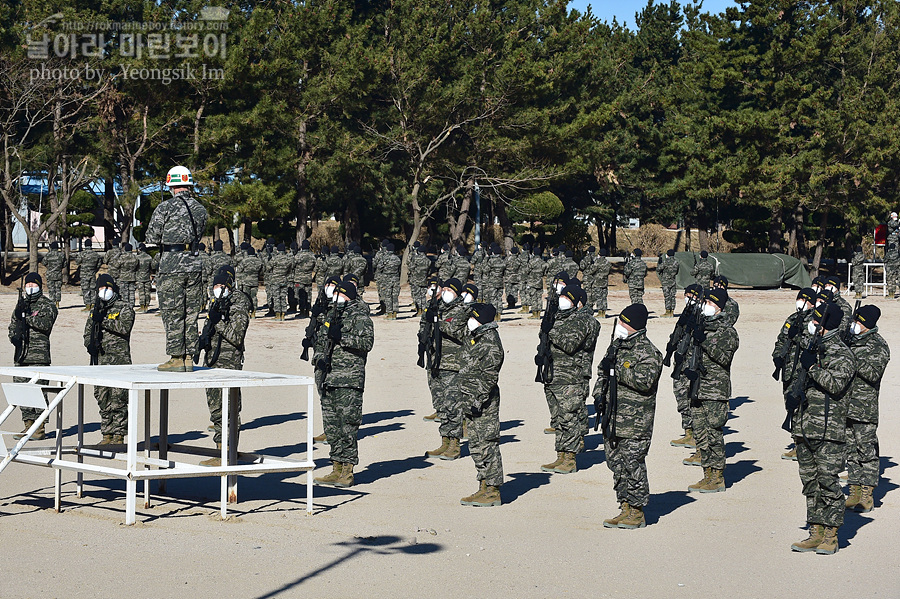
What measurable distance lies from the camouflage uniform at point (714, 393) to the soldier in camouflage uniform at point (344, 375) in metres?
3.35

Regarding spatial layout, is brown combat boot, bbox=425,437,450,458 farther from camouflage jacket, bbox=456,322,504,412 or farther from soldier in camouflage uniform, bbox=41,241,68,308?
soldier in camouflage uniform, bbox=41,241,68,308

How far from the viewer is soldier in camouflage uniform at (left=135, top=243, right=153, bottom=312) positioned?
1083 inches

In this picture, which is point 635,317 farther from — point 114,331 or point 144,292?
point 144,292

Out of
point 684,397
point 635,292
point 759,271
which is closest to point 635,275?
point 635,292

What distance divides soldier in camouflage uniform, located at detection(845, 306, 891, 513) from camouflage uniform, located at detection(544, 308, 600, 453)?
284 cm

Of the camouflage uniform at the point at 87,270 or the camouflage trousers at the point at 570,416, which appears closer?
the camouflage trousers at the point at 570,416

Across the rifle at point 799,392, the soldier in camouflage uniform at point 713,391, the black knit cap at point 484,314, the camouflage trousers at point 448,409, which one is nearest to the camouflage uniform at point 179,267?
the black knit cap at point 484,314

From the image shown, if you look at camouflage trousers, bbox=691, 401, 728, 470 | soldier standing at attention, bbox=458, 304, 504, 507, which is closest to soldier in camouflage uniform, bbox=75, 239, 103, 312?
soldier standing at attention, bbox=458, 304, 504, 507

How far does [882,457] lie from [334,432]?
633 centimetres

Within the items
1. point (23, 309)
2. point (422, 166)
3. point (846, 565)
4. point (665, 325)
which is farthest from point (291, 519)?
point (422, 166)

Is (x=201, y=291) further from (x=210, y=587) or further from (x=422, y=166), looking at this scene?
(x=422, y=166)

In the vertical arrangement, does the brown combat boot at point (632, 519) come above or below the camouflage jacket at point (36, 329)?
below

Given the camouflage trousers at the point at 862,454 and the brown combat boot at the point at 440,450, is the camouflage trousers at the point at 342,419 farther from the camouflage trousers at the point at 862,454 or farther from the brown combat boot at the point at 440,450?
the camouflage trousers at the point at 862,454

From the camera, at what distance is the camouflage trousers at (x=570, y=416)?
37.0ft
